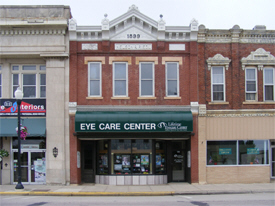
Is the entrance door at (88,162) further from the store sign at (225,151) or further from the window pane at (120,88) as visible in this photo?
the store sign at (225,151)

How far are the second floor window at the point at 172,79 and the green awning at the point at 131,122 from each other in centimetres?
161

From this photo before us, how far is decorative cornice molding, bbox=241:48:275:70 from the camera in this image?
1847 cm

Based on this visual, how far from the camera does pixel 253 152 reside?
1842 centimetres

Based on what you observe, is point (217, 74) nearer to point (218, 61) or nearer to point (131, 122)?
point (218, 61)

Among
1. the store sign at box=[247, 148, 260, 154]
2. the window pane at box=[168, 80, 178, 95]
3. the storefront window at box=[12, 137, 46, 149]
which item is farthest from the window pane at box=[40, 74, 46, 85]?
the store sign at box=[247, 148, 260, 154]

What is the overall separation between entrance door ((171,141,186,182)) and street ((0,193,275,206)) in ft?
12.7

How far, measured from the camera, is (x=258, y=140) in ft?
60.5

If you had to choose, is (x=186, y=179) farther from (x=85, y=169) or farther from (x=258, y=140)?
(x=85, y=169)

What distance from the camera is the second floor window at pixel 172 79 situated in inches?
724

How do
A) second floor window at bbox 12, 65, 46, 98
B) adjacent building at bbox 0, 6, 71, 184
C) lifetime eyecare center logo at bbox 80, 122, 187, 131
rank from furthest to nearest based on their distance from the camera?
second floor window at bbox 12, 65, 46, 98, adjacent building at bbox 0, 6, 71, 184, lifetime eyecare center logo at bbox 80, 122, 187, 131

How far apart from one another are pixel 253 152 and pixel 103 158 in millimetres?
9064

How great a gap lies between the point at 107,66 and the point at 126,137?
4.38 meters

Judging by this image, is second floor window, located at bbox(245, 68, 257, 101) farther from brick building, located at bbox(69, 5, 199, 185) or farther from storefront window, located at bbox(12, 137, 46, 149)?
storefront window, located at bbox(12, 137, 46, 149)

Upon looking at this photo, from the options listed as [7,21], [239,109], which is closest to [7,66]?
[7,21]
